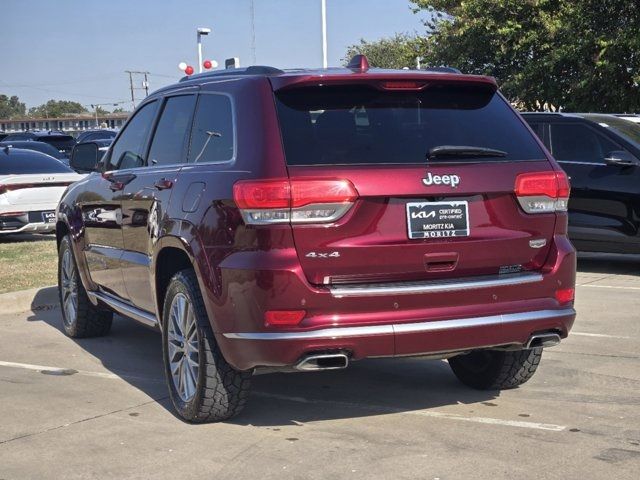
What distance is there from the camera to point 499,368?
5723mm

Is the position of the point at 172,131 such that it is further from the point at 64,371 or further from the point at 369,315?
the point at 369,315

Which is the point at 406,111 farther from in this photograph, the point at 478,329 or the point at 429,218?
the point at 478,329

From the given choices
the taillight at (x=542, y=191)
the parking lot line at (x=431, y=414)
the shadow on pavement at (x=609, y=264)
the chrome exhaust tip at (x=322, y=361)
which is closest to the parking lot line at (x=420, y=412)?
the parking lot line at (x=431, y=414)

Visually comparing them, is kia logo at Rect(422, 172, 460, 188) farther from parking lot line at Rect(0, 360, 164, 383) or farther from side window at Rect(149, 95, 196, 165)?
parking lot line at Rect(0, 360, 164, 383)

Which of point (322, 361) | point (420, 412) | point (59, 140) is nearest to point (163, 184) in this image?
point (322, 361)

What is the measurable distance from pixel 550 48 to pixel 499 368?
62.7 feet

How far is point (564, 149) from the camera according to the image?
11.5 m

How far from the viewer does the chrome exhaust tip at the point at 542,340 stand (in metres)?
4.99

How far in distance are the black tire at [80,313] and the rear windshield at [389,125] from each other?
3.33 m

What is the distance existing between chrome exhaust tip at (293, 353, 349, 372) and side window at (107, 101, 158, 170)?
7.65 ft

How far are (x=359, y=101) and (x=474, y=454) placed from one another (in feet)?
6.11

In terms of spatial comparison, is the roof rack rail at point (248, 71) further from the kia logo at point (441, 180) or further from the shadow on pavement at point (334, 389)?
the shadow on pavement at point (334, 389)

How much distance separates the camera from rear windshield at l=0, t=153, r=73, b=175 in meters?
14.5

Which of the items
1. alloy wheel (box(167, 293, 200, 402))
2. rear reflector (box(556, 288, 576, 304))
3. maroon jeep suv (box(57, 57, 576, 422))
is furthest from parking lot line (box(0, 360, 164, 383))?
rear reflector (box(556, 288, 576, 304))
